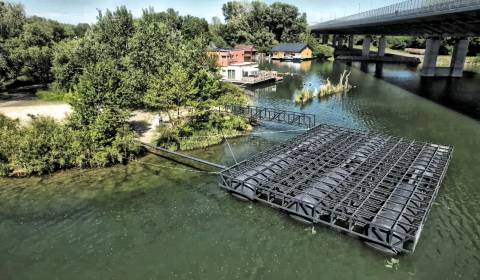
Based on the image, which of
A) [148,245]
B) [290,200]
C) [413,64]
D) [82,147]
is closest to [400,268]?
[290,200]

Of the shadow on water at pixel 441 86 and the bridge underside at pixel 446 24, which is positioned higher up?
the bridge underside at pixel 446 24

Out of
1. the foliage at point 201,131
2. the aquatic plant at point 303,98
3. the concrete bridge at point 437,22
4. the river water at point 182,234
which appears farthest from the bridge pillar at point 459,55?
the foliage at point 201,131

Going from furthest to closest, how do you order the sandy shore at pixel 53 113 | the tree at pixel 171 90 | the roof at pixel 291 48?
the roof at pixel 291 48 → the sandy shore at pixel 53 113 → the tree at pixel 171 90

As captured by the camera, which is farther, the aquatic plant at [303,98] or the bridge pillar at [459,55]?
the bridge pillar at [459,55]

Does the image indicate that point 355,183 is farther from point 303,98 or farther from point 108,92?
point 303,98

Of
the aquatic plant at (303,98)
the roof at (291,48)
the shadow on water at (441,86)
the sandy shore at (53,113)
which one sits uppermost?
the roof at (291,48)

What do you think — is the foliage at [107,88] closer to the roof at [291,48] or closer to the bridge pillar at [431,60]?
the bridge pillar at [431,60]

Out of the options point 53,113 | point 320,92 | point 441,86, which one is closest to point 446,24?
point 441,86

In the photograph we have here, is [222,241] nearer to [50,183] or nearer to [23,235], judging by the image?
[23,235]
